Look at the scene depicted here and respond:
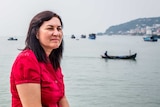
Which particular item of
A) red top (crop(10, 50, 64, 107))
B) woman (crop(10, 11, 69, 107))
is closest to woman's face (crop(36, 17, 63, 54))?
woman (crop(10, 11, 69, 107))

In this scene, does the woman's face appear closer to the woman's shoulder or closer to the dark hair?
the dark hair

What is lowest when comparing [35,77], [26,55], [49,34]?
[35,77]

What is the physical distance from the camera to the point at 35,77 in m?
1.87

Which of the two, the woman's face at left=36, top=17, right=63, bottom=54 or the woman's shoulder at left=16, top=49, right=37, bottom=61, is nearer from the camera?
the woman's shoulder at left=16, top=49, right=37, bottom=61

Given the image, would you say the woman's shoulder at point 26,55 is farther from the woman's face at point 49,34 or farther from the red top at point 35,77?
the woman's face at point 49,34

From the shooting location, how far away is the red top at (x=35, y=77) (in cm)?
186

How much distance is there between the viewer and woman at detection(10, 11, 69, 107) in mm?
1859

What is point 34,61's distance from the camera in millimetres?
1923

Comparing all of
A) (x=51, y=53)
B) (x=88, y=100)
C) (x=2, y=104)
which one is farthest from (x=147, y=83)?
(x=51, y=53)

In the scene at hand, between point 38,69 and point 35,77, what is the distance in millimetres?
63

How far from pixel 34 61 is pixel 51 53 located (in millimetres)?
443

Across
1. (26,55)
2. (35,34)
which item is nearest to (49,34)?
(35,34)

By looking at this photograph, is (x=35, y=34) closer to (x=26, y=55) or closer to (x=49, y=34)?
(x=49, y=34)

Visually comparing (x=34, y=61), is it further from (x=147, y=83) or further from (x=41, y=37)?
(x=147, y=83)
